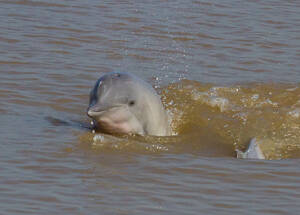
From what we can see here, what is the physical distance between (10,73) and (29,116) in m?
1.63

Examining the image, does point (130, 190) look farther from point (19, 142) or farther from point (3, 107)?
point (3, 107)

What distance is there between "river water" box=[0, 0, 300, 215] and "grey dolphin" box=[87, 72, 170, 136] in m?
0.15

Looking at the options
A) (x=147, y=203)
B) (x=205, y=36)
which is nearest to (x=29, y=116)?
(x=147, y=203)

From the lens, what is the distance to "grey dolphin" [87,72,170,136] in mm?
8273

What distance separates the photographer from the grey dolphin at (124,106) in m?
8.27

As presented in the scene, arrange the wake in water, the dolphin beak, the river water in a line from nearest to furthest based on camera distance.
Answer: the river water, the dolphin beak, the wake in water

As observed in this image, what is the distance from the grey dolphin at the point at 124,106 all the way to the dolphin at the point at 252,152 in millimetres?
898

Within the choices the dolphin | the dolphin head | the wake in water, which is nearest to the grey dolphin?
the dolphin head

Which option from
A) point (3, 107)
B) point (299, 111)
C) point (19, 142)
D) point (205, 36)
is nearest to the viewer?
point (19, 142)

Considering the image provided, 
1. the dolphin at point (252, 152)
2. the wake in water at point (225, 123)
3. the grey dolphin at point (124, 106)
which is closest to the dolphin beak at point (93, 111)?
the grey dolphin at point (124, 106)

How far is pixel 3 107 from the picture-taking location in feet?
30.7

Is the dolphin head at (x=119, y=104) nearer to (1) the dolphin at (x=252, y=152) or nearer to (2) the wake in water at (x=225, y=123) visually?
(2) the wake in water at (x=225, y=123)

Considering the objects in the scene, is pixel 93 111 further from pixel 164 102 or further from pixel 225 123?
pixel 164 102

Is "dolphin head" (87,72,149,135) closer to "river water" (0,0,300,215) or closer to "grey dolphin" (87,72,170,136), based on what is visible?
"grey dolphin" (87,72,170,136)
